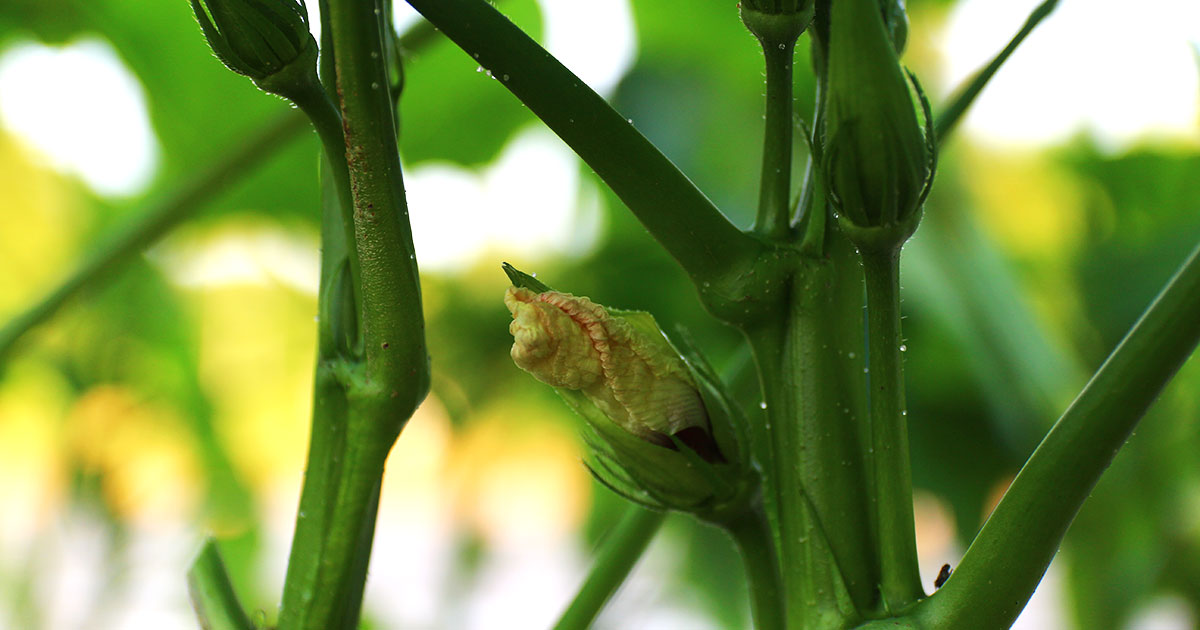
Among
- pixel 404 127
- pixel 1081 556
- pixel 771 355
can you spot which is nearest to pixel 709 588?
pixel 1081 556

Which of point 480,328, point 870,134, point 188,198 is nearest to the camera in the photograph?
point 870,134

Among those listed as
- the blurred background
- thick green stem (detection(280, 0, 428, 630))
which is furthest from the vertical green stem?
the blurred background

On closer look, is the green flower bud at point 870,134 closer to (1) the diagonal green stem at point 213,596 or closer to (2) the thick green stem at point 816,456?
(2) the thick green stem at point 816,456

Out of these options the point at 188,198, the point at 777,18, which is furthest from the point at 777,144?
the point at 188,198

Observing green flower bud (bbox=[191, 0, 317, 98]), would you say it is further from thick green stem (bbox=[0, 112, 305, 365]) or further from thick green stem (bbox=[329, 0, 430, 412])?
thick green stem (bbox=[0, 112, 305, 365])

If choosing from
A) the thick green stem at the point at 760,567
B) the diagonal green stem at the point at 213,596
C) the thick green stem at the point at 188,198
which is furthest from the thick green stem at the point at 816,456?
the thick green stem at the point at 188,198

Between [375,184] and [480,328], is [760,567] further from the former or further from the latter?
[480,328]
